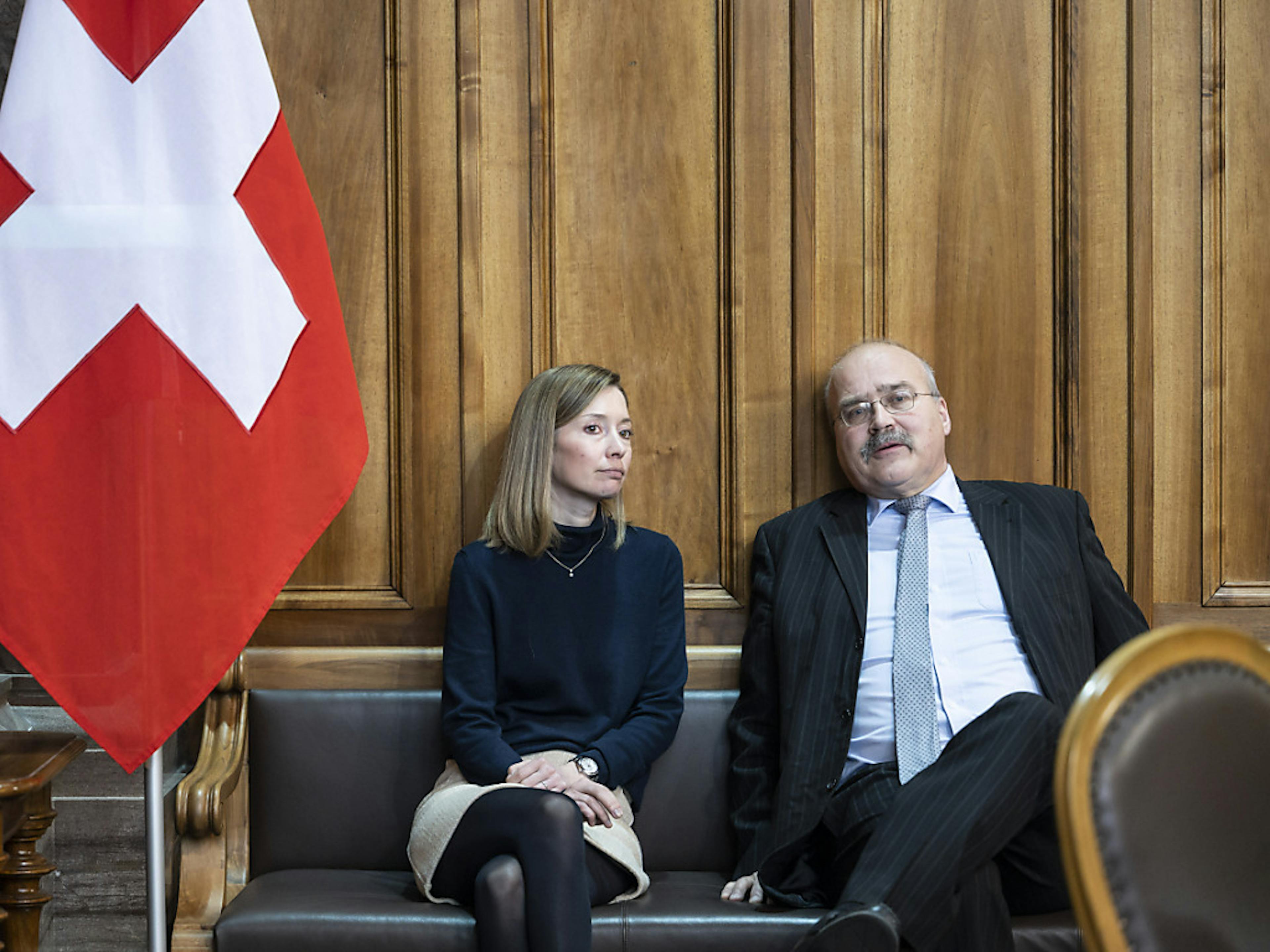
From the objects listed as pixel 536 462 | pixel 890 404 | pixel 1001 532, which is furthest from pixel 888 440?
pixel 536 462

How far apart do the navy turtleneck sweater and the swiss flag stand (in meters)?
0.42

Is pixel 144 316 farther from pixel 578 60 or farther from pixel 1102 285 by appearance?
pixel 1102 285

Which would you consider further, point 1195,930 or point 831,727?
point 831,727

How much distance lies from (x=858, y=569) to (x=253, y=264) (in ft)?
4.81

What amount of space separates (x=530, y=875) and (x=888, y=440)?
1.25 metres

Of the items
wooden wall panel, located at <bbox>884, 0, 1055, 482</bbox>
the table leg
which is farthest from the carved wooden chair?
the table leg

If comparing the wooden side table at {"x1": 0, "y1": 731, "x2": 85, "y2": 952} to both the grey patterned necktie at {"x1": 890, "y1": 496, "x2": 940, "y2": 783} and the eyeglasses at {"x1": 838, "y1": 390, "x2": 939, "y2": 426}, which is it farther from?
the eyeglasses at {"x1": 838, "y1": 390, "x2": 939, "y2": 426}

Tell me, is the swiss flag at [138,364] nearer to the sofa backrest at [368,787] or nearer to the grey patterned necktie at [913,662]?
the sofa backrest at [368,787]

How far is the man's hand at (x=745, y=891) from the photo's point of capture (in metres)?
2.06

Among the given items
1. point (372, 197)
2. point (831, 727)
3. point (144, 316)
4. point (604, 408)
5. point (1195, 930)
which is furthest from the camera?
point (372, 197)

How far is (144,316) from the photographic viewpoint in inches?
78.4

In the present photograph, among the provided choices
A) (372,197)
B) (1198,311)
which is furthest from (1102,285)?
(372,197)

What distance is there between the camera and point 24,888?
1913 millimetres

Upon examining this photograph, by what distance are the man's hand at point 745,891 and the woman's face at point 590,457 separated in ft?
2.80
